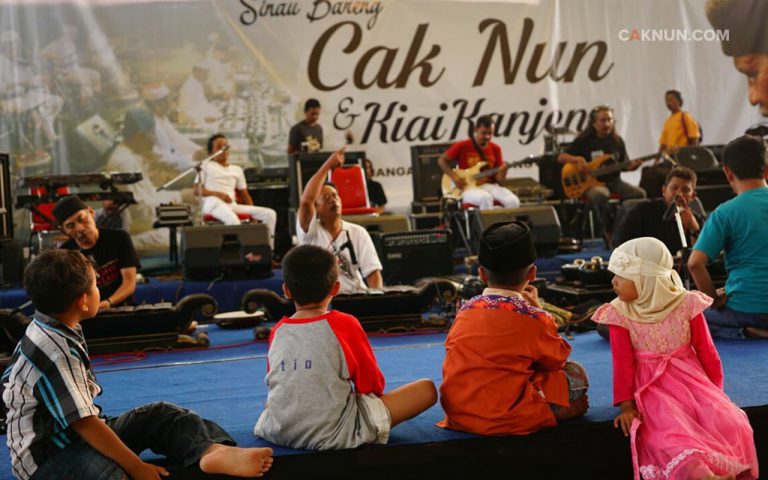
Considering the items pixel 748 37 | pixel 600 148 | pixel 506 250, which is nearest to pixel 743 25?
pixel 748 37

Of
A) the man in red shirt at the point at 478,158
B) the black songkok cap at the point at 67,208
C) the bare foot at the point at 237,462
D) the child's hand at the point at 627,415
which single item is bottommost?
the bare foot at the point at 237,462

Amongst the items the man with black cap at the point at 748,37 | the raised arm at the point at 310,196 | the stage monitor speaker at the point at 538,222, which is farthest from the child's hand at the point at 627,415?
the man with black cap at the point at 748,37

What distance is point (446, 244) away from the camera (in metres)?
7.82

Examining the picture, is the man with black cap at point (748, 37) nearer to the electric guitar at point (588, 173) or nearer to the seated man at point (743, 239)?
the electric guitar at point (588, 173)

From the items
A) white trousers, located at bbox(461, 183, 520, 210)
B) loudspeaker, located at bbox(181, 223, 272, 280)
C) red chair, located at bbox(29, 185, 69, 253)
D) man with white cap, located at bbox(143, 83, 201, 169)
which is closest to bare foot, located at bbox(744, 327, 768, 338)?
loudspeaker, located at bbox(181, 223, 272, 280)

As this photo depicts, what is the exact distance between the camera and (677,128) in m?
11.7

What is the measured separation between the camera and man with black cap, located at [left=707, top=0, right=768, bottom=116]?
40.5 feet

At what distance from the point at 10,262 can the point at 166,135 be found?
10.2ft

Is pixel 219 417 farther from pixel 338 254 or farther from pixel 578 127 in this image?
pixel 578 127

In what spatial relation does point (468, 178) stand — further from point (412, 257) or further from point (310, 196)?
point (310, 196)

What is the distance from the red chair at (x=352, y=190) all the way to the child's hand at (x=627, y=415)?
5541 millimetres

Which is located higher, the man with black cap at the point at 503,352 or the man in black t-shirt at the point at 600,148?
the man in black t-shirt at the point at 600,148

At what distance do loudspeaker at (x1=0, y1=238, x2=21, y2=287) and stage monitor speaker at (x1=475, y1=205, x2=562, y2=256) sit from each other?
151 inches

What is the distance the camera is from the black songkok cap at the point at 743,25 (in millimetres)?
12367
